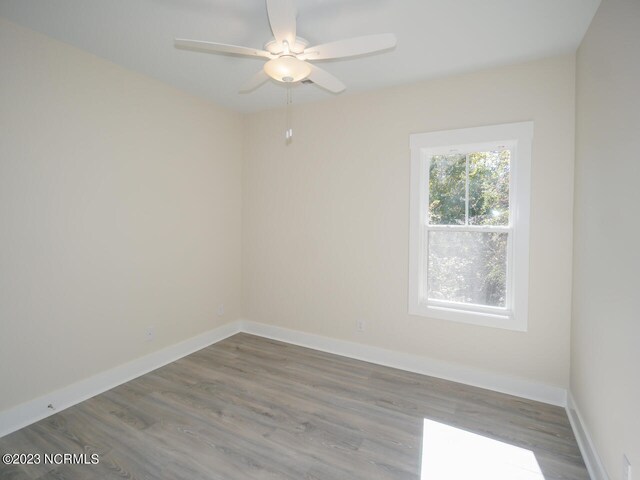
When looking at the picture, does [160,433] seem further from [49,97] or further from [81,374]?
[49,97]

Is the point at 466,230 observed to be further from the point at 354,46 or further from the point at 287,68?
the point at 287,68

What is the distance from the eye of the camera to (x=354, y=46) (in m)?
1.69

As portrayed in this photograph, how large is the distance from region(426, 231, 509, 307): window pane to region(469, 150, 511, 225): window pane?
15 centimetres

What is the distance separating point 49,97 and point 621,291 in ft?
12.1

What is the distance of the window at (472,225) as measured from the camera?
2.60 meters

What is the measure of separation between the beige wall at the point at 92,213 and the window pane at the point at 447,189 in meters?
2.44

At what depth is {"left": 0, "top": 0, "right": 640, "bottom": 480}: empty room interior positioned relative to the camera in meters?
1.84

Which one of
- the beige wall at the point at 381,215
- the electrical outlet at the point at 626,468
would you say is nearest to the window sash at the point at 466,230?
the beige wall at the point at 381,215

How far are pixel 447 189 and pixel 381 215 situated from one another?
2.14 feet

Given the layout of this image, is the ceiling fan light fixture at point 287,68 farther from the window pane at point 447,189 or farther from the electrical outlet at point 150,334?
the electrical outlet at point 150,334

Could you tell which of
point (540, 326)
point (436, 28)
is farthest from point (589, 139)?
point (540, 326)

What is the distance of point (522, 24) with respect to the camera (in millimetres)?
2059

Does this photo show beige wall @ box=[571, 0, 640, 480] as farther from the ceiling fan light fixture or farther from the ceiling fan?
the ceiling fan light fixture

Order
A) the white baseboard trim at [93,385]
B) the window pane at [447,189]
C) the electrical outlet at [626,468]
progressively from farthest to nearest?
the window pane at [447,189]
the white baseboard trim at [93,385]
the electrical outlet at [626,468]
